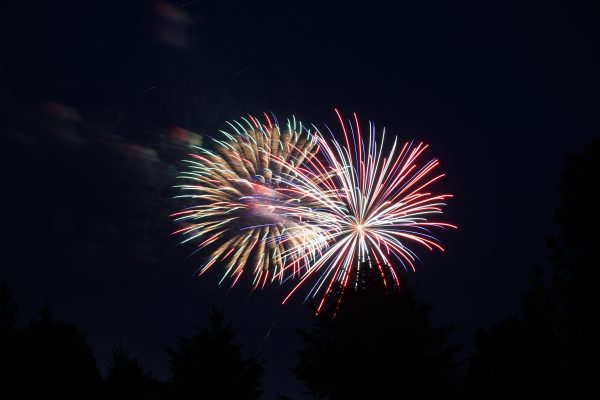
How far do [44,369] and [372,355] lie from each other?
11916 mm

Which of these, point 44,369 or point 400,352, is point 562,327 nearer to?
point 400,352

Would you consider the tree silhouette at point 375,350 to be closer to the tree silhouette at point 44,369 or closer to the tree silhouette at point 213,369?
the tree silhouette at point 213,369

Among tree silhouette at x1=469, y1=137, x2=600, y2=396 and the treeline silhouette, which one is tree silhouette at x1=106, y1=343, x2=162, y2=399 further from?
tree silhouette at x1=469, y1=137, x2=600, y2=396

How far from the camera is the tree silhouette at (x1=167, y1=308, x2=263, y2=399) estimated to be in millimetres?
12867

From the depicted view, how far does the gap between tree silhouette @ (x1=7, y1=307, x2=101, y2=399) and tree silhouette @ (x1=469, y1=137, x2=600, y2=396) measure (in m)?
13.3

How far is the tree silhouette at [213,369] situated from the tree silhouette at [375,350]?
300 centimetres

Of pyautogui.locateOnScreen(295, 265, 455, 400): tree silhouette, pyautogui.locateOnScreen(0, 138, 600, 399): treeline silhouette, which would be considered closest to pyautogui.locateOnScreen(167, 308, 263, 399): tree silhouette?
pyautogui.locateOnScreen(0, 138, 600, 399): treeline silhouette

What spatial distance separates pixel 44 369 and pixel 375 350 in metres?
12.0

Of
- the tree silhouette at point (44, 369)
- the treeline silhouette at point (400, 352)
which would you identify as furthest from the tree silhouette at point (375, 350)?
the tree silhouette at point (44, 369)

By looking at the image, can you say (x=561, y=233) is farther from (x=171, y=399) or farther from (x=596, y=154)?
(x=171, y=399)

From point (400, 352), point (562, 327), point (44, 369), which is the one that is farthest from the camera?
point (44, 369)

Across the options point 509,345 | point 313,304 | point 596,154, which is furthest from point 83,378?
point 596,154

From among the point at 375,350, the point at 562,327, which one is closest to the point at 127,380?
A: the point at 375,350

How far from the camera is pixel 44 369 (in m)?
16.1
